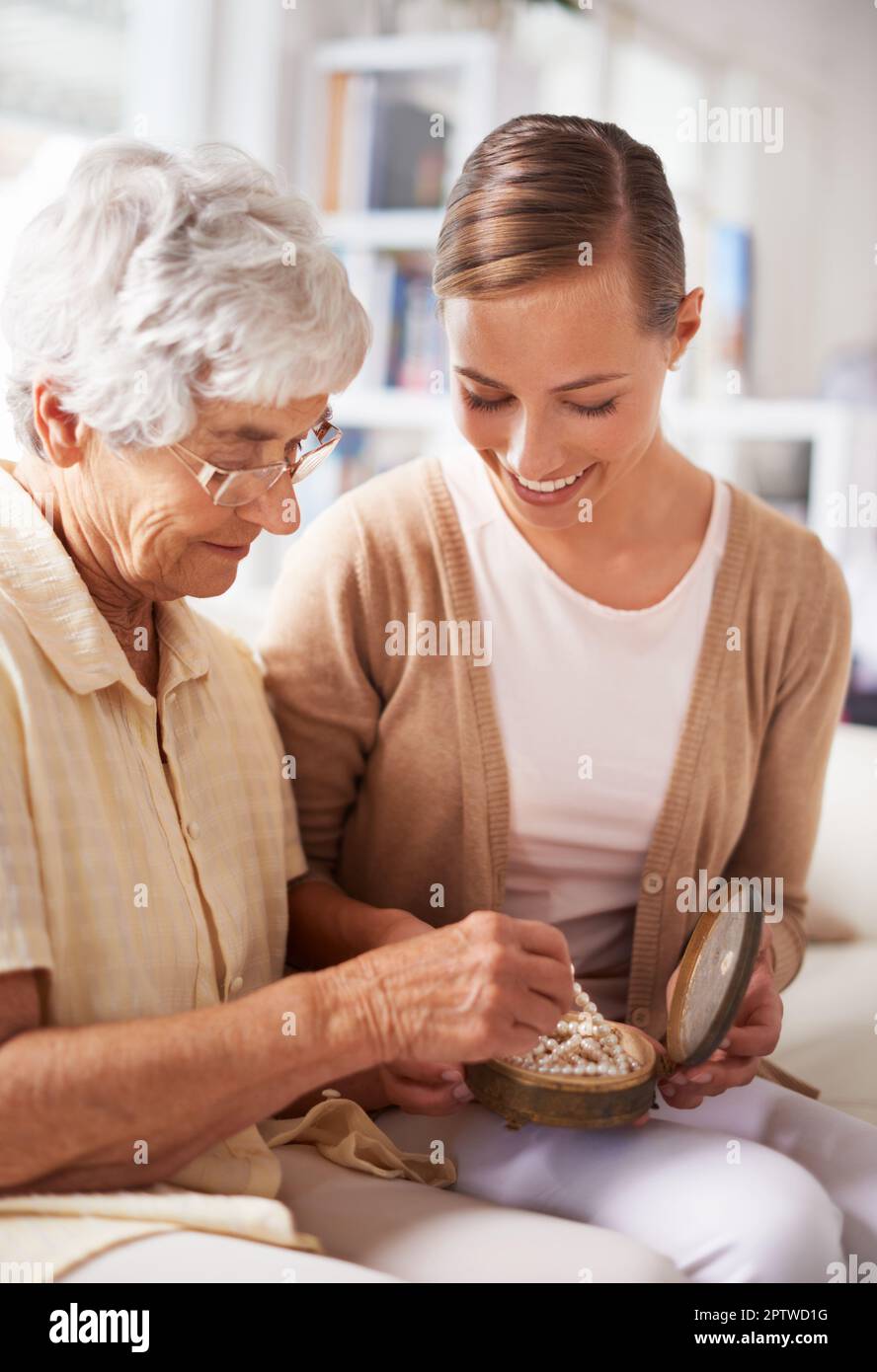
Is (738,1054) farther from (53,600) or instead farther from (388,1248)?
(53,600)

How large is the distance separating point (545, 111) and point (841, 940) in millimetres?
3108

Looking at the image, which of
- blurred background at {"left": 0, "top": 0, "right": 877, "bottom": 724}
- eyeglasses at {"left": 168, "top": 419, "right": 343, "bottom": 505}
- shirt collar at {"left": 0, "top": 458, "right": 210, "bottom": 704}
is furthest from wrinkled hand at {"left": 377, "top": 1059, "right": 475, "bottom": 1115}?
blurred background at {"left": 0, "top": 0, "right": 877, "bottom": 724}

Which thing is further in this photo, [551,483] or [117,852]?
[551,483]

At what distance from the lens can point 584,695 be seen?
62.9 inches

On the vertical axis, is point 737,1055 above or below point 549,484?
below

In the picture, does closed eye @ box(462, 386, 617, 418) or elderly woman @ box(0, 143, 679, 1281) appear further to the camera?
closed eye @ box(462, 386, 617, 418)

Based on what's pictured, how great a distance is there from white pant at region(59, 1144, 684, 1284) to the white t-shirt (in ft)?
1.38

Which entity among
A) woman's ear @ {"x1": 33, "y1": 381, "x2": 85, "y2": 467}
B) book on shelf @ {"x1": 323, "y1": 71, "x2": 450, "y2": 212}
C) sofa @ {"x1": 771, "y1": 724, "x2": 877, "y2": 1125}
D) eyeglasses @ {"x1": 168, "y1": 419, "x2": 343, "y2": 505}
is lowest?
sofa @ {"x1": 771, "y1": 724, "x2": 877, "y2": 1125}

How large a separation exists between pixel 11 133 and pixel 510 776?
2.22 m

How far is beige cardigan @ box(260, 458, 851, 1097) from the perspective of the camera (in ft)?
5.19

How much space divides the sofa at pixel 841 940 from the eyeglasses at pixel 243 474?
3.69 feet

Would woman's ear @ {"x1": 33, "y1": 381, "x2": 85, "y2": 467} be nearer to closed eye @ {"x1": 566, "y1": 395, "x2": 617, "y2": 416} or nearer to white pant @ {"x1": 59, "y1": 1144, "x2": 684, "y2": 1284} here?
closed eye @ {"x1": 566, "y1": 395, "x2": 617, "y2": 416}

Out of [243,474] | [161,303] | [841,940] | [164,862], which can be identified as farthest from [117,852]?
[841,940]

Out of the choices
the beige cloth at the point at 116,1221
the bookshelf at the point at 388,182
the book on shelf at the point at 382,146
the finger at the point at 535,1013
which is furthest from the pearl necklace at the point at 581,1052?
the book on shelf at the point at 382,146
